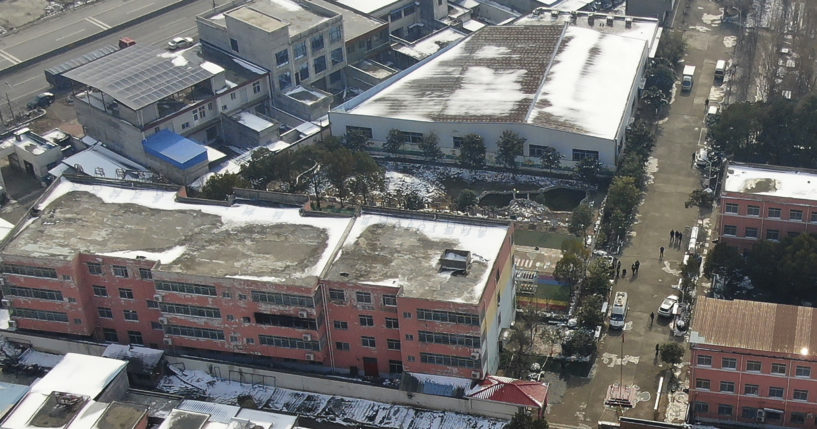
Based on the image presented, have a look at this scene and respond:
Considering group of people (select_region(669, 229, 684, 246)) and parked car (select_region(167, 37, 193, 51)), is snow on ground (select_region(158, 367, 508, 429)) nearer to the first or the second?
group of people (select_region(669, 229, 684, 246))

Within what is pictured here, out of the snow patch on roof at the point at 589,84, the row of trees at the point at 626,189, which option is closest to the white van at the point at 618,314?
the row of trees at the point at 626,189

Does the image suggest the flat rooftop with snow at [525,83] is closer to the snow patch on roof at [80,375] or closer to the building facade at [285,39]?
the building facade at [285,39]

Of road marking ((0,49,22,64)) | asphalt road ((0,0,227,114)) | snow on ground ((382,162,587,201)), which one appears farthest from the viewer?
road marking ((0,49,22,64))

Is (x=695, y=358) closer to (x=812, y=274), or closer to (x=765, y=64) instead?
(x=812, y=274)

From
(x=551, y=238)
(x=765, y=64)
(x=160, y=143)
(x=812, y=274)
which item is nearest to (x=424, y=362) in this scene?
(x=551, y=238)

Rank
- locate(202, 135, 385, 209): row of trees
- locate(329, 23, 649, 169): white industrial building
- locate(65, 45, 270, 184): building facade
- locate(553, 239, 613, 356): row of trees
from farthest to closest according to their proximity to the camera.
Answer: locate(65, 45, 270, 184): building facade → locate(329, 23, 649, 169): white industrial building → locate(202, 135, 385, 209): row of trees → locate(553, 239, 613, 356): row of trees

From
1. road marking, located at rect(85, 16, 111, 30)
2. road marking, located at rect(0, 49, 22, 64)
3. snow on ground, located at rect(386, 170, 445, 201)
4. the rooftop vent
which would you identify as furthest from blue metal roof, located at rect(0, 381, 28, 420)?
road marking, located at rect(85, 16, 111, 30)
